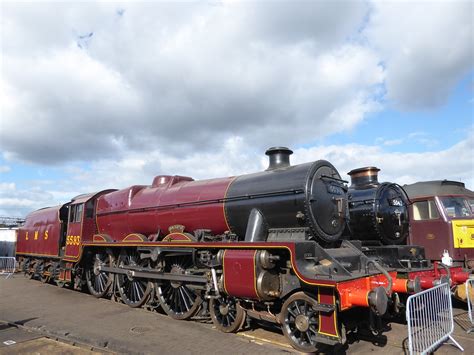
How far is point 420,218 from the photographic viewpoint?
10359mm

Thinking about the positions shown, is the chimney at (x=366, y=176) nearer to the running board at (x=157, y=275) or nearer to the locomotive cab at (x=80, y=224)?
the running board at (x=157, y=275)

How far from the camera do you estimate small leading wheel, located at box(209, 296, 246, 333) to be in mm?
6465

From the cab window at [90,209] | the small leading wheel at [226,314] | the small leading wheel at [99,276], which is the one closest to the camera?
the small leading wheel at [226,314]

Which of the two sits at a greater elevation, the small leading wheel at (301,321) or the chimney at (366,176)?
the chimney at (366,176)

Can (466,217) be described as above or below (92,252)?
above

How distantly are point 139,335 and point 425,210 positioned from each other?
315 inches

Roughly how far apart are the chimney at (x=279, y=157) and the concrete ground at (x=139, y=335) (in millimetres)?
2958

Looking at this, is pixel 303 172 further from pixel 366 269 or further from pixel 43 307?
pixel 43 307

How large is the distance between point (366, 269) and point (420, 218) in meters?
5.21

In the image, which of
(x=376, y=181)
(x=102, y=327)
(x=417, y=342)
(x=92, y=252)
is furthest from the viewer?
(x=92, y=252)

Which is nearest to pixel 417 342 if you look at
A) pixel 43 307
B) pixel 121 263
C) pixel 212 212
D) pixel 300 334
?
pixel 300 334

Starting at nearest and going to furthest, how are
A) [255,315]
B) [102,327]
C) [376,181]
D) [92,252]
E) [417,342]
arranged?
[417,342] → [255,315] → [102,327] → [376,181] → [92,252]

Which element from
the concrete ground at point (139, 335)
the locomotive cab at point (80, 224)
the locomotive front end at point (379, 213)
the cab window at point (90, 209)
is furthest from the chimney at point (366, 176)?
the cab window at point (90, 209)

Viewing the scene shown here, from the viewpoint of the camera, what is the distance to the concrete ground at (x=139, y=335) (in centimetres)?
579
